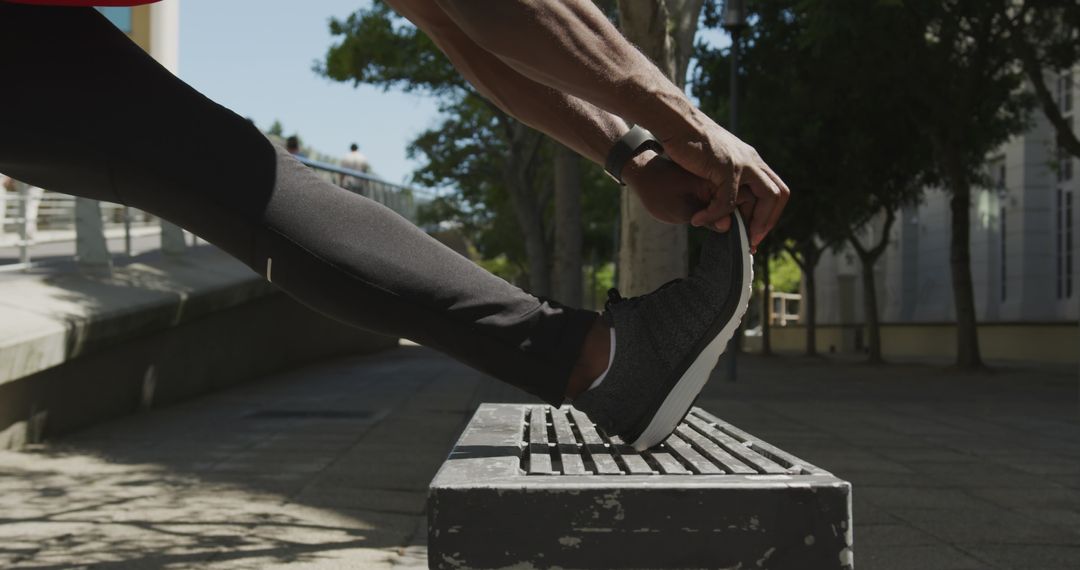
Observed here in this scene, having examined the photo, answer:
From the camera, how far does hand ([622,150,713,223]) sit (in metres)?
1.81

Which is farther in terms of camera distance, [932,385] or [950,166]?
[950,166]

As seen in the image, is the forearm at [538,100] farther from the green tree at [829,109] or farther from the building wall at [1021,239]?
the building wall at [1021,239]

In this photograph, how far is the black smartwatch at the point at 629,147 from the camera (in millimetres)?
1895

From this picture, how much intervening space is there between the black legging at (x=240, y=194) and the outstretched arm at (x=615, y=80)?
29 cm

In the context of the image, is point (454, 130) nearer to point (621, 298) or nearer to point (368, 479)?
point (368, 479)

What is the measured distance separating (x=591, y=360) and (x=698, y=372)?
152 millimetres

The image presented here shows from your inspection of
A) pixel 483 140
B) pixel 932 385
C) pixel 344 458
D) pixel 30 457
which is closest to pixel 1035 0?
pixel 932 385

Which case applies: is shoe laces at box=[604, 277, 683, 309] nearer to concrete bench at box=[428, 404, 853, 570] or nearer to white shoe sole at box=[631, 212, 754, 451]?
white shoe sole at box=[631, 212, 754, 451]

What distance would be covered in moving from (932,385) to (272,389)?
8656 millimetres

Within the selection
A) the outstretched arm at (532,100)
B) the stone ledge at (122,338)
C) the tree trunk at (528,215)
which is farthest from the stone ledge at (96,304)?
the tree trunk at (528,215)

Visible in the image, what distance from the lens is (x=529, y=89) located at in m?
2.00

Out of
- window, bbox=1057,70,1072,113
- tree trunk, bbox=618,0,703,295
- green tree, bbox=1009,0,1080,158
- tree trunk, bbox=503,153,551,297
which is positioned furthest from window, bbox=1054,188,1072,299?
tree trunk, bbox=618,0,703,295

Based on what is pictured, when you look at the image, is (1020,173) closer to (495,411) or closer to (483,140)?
(483,140)

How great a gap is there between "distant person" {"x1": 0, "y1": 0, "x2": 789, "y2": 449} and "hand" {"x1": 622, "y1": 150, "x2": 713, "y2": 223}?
9cm
